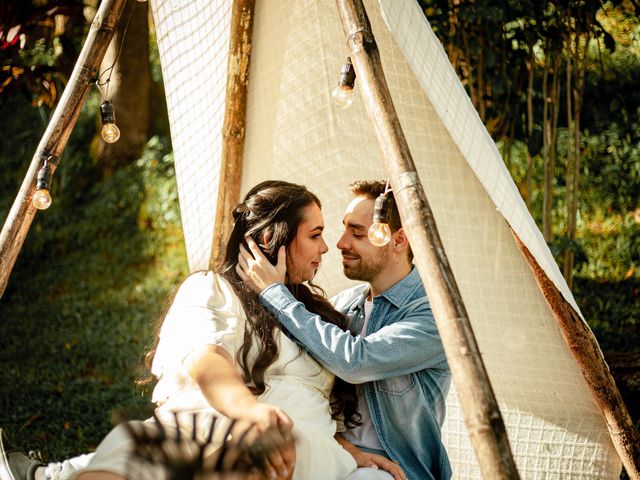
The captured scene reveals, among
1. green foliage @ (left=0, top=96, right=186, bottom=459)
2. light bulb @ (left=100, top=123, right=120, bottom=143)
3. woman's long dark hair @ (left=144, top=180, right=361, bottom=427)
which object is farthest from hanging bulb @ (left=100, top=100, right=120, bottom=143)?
green foliage @ (left=0, top=96, right=186, bottom=459)

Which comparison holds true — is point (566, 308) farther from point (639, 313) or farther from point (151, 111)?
point (151, 111)

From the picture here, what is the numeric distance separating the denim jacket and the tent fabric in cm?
35

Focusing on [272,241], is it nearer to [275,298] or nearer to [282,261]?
[282,261]

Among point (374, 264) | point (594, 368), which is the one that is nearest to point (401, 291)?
point (374, 264)

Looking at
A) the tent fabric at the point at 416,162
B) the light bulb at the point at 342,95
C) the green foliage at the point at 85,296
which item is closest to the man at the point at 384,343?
the tent fabric at the point at 416,162

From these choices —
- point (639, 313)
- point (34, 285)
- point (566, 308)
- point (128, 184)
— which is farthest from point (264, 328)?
point (128, 184)

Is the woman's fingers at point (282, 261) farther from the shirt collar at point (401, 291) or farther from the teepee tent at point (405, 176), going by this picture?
the teepee tent at point (405, 176)

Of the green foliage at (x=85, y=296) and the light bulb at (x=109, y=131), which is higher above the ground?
the light bulb at (x=109, y=131)

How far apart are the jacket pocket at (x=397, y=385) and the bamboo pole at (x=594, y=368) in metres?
0.52

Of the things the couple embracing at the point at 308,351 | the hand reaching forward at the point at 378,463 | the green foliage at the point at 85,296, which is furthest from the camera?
the green foliage at the point at 85,296

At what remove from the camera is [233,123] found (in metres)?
3.47

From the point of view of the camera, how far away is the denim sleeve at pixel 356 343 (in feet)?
7.71

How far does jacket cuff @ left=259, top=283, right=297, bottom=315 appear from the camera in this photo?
7.84ft

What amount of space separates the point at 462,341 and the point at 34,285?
5001mm
